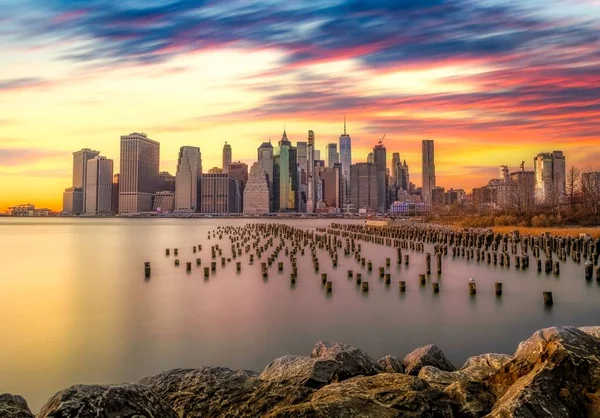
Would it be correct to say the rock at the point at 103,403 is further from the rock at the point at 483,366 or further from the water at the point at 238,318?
the water at the point at 238,318

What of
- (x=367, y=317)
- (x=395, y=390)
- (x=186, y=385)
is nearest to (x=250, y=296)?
(x=367, y=317)

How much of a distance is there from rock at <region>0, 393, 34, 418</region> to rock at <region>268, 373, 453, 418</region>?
3214mm

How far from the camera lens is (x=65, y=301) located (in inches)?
998

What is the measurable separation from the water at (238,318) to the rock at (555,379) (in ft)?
21.2

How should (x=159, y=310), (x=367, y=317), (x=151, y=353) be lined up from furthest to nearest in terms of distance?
(x=159, y=310) < (x=367, y=317) < (x=151, y=353)

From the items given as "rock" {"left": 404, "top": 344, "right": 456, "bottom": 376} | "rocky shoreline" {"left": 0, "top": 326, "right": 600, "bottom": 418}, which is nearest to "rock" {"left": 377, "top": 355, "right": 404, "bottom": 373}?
"rock" {"left": 404, "top": 344, "right": 456, "bottom": 376}

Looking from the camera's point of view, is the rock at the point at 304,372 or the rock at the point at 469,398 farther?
the rock at the point at 304,372

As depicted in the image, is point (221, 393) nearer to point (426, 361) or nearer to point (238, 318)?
point (426, 361)

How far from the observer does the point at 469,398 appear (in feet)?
25.1

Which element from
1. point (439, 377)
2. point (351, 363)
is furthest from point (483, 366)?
point (351, 363)

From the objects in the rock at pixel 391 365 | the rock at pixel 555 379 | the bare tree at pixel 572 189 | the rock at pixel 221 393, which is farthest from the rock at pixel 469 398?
the bare tree at pixel 572 189

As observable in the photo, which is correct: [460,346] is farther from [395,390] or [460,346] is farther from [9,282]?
[9,282]

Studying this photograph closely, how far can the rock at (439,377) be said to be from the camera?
8742mm

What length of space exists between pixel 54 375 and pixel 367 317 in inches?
451
